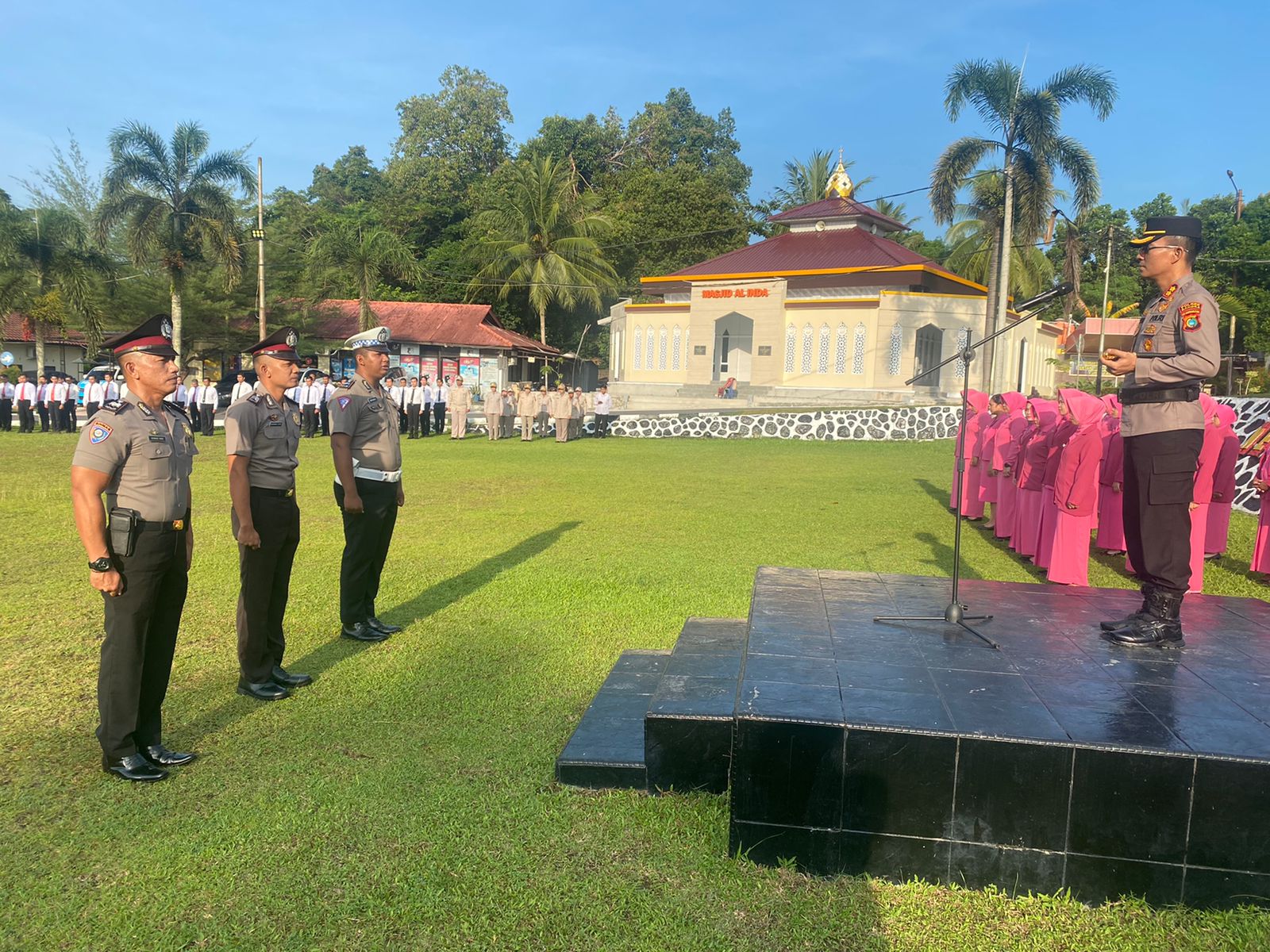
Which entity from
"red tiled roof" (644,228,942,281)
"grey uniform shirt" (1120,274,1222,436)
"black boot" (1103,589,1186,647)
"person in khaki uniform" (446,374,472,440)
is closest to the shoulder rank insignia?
"grey uniform shirt" (1120,274,1222,436)

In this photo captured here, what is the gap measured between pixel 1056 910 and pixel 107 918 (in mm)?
2816

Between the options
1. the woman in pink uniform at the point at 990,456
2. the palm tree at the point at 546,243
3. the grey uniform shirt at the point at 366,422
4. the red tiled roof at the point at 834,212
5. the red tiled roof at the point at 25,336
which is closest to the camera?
the grey uniform shirt at the point at 366,422

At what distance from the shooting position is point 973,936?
103 inches

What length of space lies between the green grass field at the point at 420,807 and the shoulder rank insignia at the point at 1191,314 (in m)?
2.33

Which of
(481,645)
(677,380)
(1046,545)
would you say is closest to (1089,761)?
(481,645)

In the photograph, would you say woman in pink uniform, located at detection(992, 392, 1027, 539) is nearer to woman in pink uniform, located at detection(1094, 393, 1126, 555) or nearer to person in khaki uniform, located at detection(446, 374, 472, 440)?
woman in pink uniform, located at detection(1094, 393, 1126, 555)

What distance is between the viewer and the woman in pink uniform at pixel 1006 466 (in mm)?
8977

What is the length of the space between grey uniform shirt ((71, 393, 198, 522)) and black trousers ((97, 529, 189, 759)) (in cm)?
13

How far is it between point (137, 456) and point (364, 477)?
6.57 feet

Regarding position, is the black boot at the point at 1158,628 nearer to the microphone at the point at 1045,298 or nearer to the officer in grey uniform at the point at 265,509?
the microphone at the point at 1045,298

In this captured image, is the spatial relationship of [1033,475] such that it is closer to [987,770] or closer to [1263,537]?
[1263,537]

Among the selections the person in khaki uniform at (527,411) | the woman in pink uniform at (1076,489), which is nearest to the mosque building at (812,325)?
the person in khaki uniform at (527,411)

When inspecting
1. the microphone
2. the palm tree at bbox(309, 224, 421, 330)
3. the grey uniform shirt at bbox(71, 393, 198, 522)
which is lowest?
the grey uniform shirt at bbox(71, 393, 198, 522)

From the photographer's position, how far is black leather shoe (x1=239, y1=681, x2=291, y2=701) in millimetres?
4434
